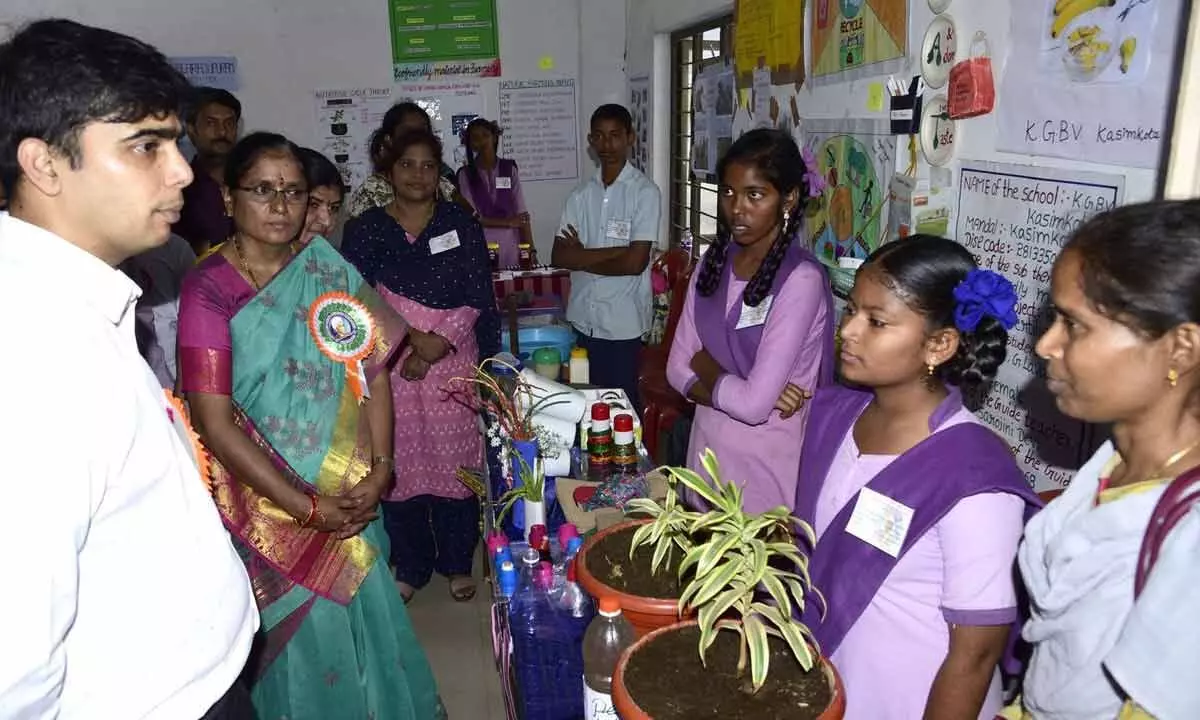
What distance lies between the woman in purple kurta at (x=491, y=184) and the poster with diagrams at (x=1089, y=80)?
365cm

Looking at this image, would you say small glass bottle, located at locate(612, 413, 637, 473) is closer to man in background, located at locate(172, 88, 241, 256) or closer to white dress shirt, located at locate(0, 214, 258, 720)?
white dress shirt, located at locate(0, 214, 258, 720)

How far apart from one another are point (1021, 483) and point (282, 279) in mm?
1599

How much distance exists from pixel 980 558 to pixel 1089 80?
995 millimetres

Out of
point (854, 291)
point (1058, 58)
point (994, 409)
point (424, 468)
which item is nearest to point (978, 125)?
point (1058, 58)

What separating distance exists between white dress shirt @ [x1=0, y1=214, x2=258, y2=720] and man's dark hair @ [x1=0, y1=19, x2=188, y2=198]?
116 mm

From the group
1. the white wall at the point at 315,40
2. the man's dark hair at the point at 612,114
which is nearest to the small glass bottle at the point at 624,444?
the man's dark hair at the point at 612,114

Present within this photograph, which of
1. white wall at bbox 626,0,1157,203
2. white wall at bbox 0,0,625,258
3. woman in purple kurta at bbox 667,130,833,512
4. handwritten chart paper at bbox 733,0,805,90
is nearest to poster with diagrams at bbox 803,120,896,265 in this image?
white wall at bbox 626,0,1157,203

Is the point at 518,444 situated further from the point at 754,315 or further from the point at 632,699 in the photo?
the point at 632,699

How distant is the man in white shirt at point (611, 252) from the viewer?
376 cm

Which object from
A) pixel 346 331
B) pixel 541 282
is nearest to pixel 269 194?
pixel 346 331

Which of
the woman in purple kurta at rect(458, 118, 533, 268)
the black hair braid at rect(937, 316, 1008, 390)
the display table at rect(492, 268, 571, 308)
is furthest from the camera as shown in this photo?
the woman in purple kurta at rect(458, 118, 533, 268)

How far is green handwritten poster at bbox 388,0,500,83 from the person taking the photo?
5.84 m

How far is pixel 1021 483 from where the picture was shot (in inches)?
47.1

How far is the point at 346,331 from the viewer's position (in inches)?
78.7
